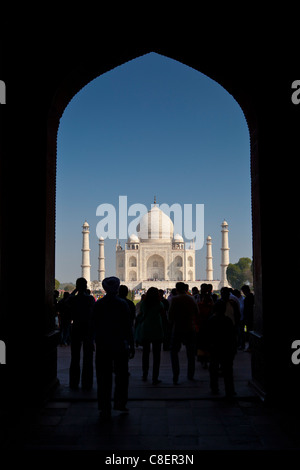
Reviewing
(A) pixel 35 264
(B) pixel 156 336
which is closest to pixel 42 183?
(A) pixel 35 264

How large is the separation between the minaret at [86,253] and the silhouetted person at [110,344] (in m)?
43.8

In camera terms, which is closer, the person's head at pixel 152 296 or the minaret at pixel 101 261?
the person's head at pixel 152 296

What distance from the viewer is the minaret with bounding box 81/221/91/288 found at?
47.2 meters

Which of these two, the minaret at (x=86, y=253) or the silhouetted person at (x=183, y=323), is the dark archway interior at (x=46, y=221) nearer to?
the silhouetted person at (x=183, y=323)

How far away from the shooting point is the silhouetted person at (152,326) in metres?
4.87

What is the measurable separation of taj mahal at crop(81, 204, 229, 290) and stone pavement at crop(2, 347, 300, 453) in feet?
140

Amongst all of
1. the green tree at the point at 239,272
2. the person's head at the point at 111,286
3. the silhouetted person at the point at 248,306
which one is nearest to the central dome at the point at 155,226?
the green tree at the point at 239,272

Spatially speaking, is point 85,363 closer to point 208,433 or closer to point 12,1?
point 208,433

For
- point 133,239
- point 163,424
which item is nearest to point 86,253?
point 133,239

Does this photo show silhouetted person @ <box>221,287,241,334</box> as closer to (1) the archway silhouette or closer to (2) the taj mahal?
(1) the archway silhouette

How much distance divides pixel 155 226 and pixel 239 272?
10.5 meters

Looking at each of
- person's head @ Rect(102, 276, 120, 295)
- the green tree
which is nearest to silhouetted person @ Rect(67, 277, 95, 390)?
person's head @ Rect(102, 276, 120, 295)

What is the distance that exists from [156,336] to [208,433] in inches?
67.1

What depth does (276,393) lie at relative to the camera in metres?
3.97
